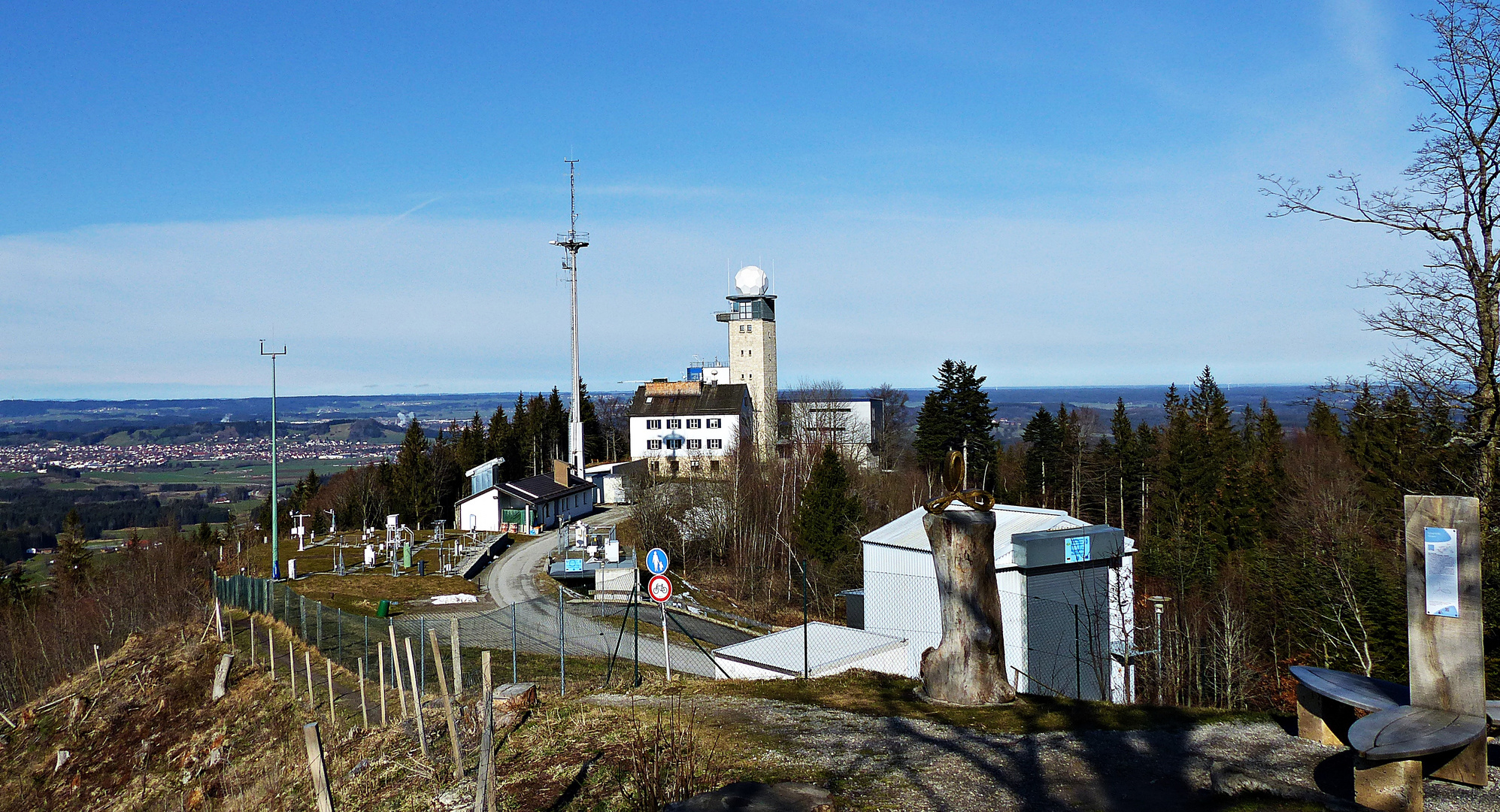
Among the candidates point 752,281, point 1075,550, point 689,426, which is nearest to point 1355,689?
point 1075,550

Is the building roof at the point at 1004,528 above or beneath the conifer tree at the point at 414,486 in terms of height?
above

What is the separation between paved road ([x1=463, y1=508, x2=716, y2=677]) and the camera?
23.8 metres

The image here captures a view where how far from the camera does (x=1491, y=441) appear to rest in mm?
13195

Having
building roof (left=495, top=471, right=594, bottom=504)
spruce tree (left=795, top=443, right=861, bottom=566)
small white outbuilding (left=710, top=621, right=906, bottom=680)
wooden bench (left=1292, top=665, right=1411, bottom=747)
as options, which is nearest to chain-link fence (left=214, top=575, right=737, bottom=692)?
small white outbuilding (left=710, top=621, right=906, bottom=680)

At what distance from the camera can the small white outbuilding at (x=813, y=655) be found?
18.1 metres

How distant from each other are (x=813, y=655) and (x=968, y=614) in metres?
7.20

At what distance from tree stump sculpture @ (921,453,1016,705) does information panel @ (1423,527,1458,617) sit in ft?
17.2

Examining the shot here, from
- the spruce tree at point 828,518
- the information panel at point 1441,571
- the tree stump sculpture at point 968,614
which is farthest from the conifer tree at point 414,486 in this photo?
the information panel at point 1441,571

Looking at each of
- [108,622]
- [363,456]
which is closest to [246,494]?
[363,456]

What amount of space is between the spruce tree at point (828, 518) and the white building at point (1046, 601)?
69.7ft

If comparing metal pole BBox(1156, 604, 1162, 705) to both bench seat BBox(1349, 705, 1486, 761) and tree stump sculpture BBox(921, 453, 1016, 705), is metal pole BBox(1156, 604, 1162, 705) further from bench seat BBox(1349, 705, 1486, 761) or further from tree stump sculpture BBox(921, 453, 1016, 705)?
bench seat BBox(1349, 705, 1486, 761)

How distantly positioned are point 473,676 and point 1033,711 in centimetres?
1172

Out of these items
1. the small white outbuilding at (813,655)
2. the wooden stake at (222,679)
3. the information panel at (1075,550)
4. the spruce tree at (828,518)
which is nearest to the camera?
the small white outbuilding at (813,655)

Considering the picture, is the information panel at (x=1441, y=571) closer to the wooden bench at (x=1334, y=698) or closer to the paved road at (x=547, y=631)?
the wooden bench at (x=1334, y=698)
